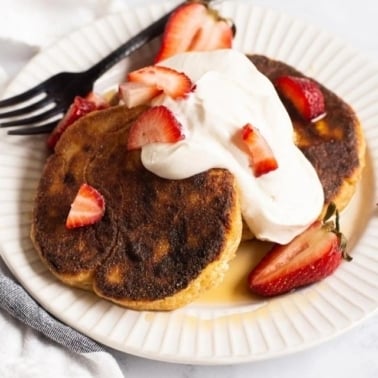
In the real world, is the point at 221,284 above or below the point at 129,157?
below

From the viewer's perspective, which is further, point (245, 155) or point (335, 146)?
point (335, 146)

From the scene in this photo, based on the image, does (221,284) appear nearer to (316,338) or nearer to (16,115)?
(316,338)

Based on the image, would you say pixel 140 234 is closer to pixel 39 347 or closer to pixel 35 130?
pixel 39 347

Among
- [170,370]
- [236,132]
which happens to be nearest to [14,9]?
[236,132]

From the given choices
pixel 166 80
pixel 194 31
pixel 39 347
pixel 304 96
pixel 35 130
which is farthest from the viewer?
pixel 194 31

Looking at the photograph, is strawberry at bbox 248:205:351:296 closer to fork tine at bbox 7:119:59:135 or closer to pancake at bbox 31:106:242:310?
pancake at bbox 31:106:242:310

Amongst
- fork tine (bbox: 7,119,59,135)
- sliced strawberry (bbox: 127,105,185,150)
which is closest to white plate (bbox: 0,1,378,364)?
fork tine (bbox: 7,119,59,135)

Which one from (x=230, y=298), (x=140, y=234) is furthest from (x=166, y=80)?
(x=230, y=298)
